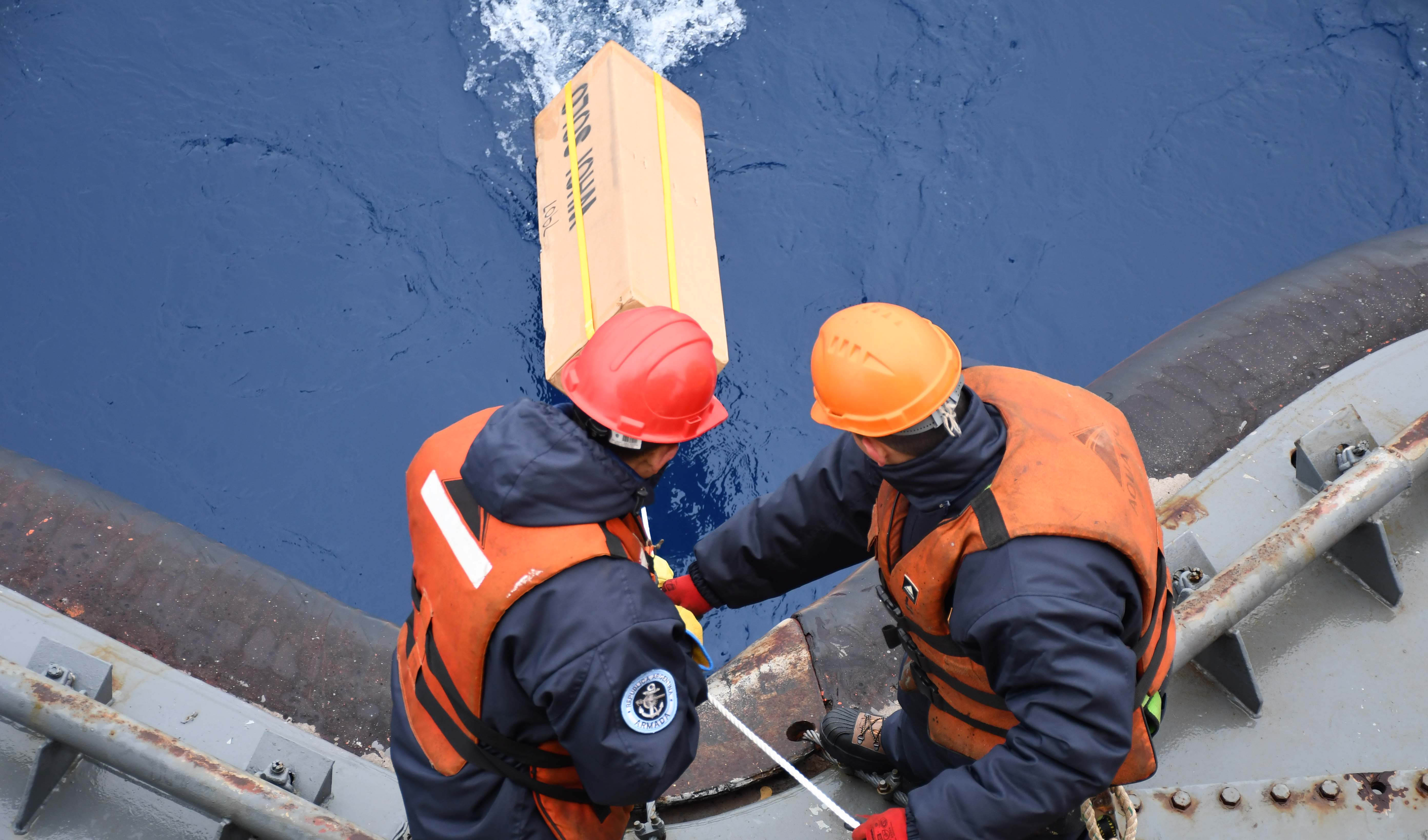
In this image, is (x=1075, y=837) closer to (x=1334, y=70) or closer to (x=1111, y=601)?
(x=1111, y=601)

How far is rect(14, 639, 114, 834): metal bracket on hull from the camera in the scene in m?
2.00

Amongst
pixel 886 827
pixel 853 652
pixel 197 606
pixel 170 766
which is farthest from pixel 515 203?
pixel 886 827

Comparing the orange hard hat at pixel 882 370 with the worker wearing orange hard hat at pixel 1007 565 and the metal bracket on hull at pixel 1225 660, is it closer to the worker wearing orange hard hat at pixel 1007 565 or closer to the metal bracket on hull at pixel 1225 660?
the worker wearing orange hard hat at pixel 1007 565

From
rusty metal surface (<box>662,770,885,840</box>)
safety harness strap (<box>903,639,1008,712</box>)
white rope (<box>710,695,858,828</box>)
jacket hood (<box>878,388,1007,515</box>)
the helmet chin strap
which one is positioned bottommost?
rusty metal surface (<box>662,770,885,840</box>)

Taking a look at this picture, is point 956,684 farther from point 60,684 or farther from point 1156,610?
point 60,684

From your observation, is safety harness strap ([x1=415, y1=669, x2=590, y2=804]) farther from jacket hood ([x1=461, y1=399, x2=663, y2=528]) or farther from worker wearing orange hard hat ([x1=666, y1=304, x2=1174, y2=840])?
worker wearing orange hard hat ([x1=666, y1=304, x2=1174, y2=840])

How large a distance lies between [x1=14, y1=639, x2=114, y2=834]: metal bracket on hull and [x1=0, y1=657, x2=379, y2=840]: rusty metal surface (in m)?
0.11

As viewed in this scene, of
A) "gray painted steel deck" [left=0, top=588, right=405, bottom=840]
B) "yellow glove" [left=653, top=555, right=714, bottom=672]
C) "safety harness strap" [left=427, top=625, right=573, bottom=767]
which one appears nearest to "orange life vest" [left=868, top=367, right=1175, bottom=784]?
"yellow glove" [left=653, top=555, right=714, bottom=672]

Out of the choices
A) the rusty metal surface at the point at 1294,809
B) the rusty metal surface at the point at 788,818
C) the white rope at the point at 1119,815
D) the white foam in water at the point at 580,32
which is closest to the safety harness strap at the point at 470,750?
the rusty metal surface at the point at 788,818

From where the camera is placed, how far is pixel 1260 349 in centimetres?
345

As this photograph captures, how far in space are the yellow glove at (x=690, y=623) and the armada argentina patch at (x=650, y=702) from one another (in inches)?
3.9

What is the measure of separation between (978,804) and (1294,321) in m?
2.67

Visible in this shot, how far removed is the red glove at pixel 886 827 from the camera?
1755mm

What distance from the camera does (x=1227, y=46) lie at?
543 cm
